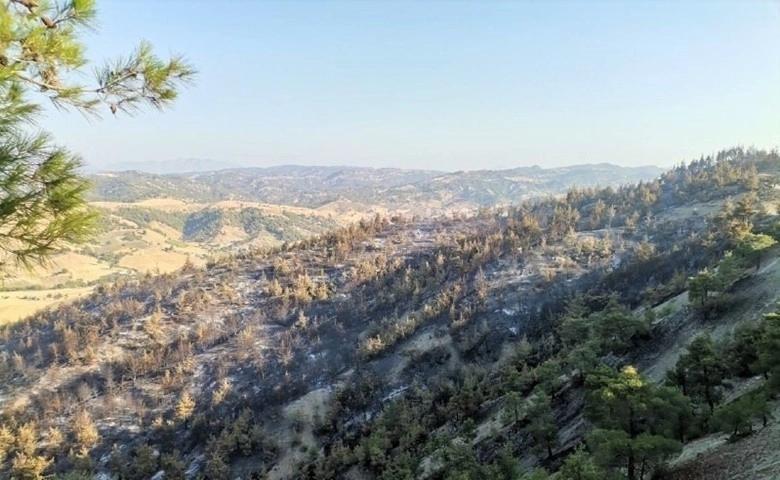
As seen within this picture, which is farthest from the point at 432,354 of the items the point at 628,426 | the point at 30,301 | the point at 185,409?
the point at 30,301

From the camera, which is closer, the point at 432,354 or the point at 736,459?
the point at 736,459

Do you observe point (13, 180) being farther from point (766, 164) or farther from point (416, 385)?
point (766, 164)

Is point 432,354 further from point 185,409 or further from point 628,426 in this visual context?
point 628,426

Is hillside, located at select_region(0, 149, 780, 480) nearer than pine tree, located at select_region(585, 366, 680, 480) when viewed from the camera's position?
No

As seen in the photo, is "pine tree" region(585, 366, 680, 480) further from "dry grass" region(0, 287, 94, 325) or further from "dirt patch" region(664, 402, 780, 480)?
"dry grass" region(0, 287, 94, 325)

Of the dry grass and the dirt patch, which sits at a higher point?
the dirt patch

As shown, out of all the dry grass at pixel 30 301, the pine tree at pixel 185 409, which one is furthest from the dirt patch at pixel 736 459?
the dry grass at pixel 30 301

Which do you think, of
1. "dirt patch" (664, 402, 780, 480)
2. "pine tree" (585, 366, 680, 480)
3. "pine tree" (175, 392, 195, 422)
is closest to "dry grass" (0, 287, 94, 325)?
"pine tree" (175, 392, 195, 422)

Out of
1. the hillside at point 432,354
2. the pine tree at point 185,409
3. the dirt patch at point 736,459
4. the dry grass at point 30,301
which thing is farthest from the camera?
the dry grass at point 30,301

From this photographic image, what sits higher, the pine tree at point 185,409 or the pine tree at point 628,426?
the pine tree at point 628,426

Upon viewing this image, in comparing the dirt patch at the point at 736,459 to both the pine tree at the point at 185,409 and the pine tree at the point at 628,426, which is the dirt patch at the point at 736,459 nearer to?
the pine tree at the point at 628,426
